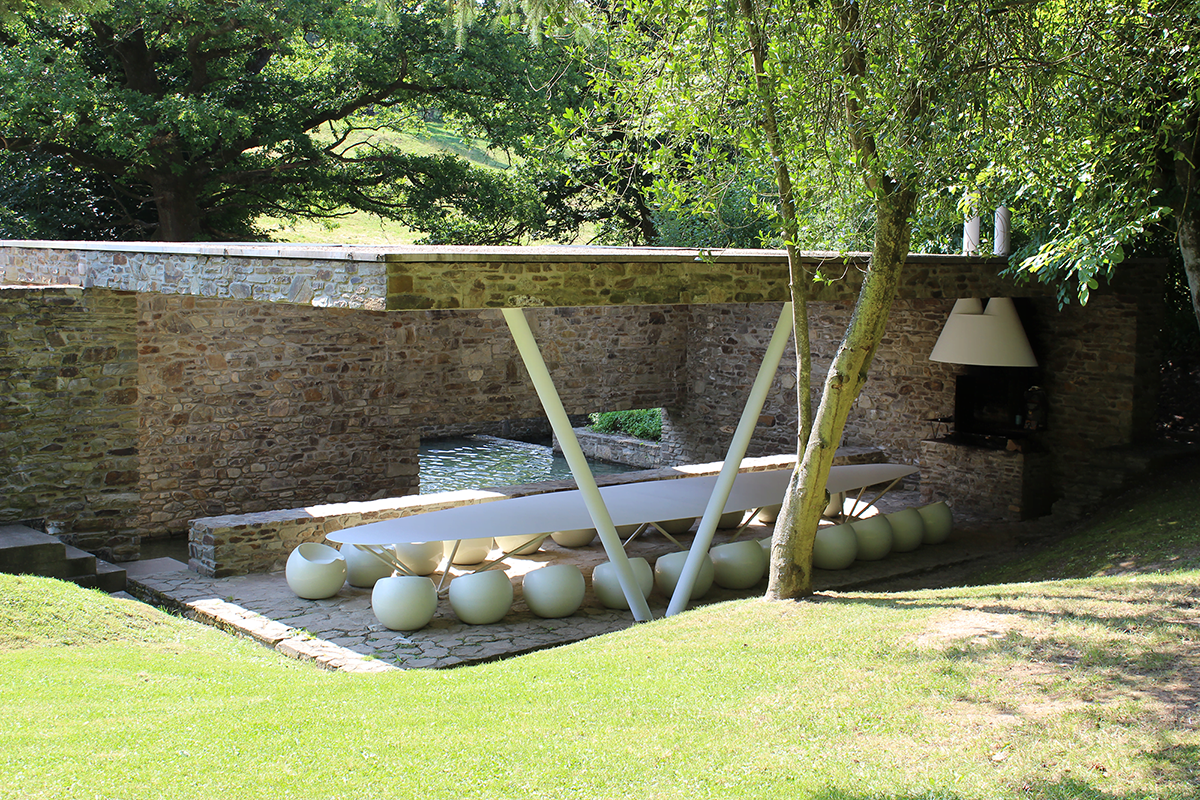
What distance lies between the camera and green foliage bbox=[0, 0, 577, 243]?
46.2ft

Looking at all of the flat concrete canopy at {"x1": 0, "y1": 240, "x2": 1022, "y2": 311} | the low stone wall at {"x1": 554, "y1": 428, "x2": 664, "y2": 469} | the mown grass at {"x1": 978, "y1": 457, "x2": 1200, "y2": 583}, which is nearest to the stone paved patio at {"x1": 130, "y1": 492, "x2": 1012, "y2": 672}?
the mown grass at {"x1": 978, "y1": 457, "x2": 1200, "y2": 583}

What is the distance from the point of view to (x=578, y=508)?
25.6 ft

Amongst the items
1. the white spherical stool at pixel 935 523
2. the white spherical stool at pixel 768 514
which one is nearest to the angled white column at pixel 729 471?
the white spherical stool at pixel 768 514

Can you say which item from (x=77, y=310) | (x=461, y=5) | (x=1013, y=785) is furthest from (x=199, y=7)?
(x=1013, y=785)

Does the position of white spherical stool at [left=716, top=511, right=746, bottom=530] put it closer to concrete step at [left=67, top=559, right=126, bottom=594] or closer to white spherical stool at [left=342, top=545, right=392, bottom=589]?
white spherical stool at [left=342, top=545, right=392, bottom=589]

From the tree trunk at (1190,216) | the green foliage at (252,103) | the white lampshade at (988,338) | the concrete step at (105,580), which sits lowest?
the concrete step at (105,580)

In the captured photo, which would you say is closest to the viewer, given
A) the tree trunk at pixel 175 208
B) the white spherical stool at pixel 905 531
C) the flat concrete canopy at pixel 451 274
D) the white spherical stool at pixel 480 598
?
the flat concrete canopy at pixel 451 274

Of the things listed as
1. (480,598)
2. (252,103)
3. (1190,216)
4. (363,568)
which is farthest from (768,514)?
(252,103)

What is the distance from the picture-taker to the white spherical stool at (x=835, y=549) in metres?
8.09

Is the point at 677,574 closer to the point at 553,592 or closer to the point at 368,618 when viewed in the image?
the point at 553,592

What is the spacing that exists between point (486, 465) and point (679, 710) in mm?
11521

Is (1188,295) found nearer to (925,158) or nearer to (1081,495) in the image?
(1081,495)

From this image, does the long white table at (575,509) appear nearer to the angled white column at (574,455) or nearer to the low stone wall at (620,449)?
the angled white column at (574,455)

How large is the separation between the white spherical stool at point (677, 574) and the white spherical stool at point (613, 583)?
137 millimetres
